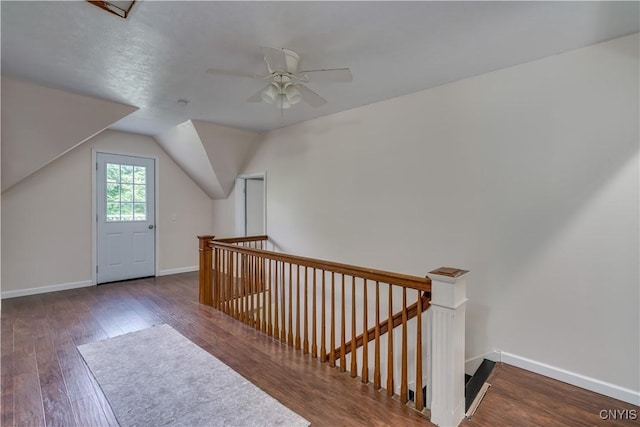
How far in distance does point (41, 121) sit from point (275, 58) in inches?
123

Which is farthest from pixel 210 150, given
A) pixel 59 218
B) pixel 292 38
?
pixel 292 38

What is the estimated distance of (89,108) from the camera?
346 centimetres

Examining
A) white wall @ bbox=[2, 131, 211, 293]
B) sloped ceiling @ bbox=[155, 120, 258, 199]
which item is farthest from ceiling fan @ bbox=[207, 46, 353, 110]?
white wall @ bbox=[2, 131, 211, 293]

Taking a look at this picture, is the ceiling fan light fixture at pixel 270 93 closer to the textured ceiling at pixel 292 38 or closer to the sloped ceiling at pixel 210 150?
the textured ceiling at pixel 292 38

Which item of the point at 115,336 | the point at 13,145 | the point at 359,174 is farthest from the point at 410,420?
the point at 13,145

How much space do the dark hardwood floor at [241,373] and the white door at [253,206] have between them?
233cm

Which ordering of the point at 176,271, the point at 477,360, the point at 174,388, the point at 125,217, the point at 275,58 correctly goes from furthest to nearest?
1. the point at 176,271
2. the point at 125,217
3. the point at 477,360
4. the point at 174,388
5. the point at 275,58

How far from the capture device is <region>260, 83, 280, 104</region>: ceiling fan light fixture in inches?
92.9

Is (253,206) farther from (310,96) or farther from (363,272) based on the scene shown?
(363,272)

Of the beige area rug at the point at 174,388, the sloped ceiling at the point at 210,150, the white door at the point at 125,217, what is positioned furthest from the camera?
the white door at the point at 125,217

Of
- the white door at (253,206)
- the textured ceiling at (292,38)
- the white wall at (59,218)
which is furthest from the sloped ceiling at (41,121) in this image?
the white door at (253,206)

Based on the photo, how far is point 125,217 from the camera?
5.04 meters

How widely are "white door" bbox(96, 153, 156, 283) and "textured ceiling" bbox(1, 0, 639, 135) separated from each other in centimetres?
209

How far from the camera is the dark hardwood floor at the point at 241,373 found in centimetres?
186
